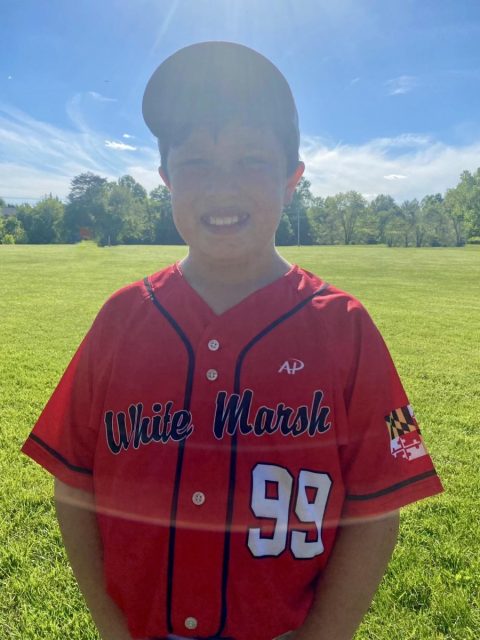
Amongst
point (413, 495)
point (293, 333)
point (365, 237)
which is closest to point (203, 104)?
point (293, 333)

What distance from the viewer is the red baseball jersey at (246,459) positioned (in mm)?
1092

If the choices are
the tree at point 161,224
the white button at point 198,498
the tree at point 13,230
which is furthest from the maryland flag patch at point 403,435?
the tree at point 13,230

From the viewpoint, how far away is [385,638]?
215 cm

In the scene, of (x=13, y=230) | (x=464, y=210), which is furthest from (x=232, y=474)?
(x=13, y=230)

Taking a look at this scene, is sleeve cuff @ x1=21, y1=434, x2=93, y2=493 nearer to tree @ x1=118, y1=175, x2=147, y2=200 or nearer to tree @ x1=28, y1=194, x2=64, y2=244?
tree @ x1=28, y1=194, x2=64, y2=244

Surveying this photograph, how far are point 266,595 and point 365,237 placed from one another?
3132 inches

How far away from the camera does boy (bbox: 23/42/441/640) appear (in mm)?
1097

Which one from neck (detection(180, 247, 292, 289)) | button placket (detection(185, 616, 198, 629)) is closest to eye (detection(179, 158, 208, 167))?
neck (detection(180, 247, 292, 289))

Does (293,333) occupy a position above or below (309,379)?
above

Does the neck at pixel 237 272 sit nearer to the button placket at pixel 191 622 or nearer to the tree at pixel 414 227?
the button placket at pixel 191 622

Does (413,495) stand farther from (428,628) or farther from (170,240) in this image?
(170,240)

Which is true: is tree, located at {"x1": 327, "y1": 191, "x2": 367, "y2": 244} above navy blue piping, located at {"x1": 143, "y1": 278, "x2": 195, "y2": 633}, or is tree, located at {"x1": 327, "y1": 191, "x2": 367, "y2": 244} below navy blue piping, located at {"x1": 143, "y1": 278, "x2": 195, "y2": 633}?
above

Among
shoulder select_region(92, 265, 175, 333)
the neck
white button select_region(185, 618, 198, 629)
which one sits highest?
the neck

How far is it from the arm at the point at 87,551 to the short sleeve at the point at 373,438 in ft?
2.25
